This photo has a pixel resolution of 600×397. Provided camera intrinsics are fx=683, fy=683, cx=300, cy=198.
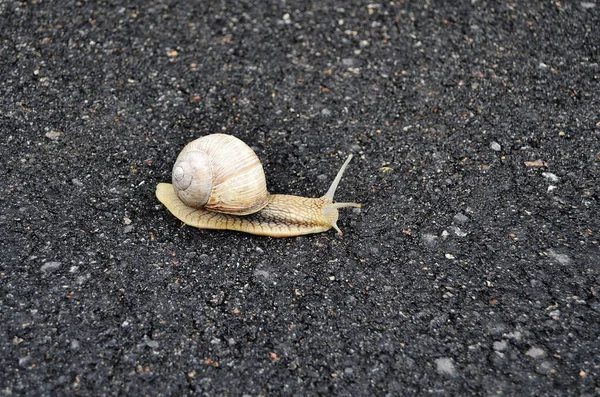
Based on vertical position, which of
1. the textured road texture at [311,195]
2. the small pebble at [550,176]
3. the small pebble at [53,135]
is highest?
the small pebble at [550,176]

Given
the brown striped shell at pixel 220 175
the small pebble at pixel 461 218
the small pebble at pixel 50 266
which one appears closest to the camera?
the small pebble at pixel 50 266

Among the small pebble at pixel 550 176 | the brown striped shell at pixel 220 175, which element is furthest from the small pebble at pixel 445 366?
the small pebble at pixel 550 176

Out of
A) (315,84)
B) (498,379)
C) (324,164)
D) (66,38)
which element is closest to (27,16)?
(66,38)

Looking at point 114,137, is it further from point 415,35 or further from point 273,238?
point 415,35

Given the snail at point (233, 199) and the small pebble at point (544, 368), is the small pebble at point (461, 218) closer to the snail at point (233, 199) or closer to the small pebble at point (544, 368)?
the snail at point (233, 199)

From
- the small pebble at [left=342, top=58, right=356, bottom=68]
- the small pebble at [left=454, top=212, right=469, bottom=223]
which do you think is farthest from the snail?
the small pebble at [left=342, top=58, right=356, bottom=68]

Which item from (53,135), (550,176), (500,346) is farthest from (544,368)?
(53,135)

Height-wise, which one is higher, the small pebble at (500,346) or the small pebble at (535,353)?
the small pebble at (535,353)
